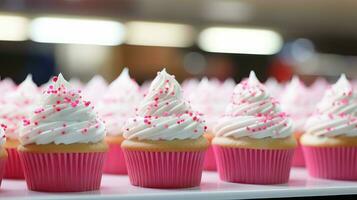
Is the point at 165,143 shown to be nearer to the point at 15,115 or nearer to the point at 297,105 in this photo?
the point at 15,115

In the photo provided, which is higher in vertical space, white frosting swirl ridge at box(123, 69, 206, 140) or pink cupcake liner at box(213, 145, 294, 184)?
white frosting swirl ridge at box(123, 69, 206, 140)

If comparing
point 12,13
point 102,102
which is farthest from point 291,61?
point 102,102

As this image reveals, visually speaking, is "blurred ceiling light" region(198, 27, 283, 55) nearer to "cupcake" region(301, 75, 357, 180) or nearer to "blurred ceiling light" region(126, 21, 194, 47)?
"blurred ceiling light" region(126, 21, 194, 47)

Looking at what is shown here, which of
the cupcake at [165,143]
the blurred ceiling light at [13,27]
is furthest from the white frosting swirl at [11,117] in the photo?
the blurred ceiling light at [13,27]

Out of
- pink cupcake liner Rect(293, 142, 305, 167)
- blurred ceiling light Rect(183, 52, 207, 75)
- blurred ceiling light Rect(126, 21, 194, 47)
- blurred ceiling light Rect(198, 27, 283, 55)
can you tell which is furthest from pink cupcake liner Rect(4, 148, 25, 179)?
blurred ceiling light Rect(198, 27, 283, 55)

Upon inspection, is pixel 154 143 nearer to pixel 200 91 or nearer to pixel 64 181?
pixel 64 181

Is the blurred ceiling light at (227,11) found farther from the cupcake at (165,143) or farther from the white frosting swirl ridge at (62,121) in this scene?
the white frosting swirl ridge at (62,121)
